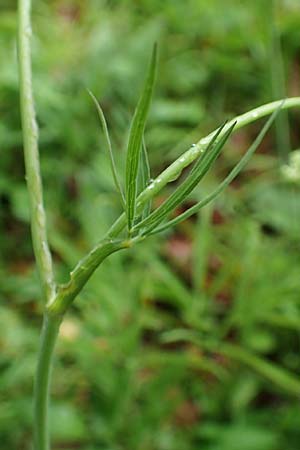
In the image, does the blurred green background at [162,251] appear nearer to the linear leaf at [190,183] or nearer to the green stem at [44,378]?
the green stem at [44,378]

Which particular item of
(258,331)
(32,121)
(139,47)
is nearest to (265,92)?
(139,47)

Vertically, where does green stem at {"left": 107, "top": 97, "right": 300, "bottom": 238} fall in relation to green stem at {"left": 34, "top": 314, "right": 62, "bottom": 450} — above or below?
above

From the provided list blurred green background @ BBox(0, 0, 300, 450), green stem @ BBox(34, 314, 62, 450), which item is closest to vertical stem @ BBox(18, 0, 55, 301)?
green stem @ BBox(34, 314, 62, 450)

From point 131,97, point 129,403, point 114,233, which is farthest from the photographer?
point 131,97

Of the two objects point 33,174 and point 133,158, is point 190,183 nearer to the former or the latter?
point 133,158

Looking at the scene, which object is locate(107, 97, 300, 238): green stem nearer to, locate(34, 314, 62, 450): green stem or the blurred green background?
locate(34, 314, 62, 450): green stem

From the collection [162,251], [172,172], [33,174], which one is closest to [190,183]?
[172,172]

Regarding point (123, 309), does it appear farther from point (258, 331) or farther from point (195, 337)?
point (258, 331)
